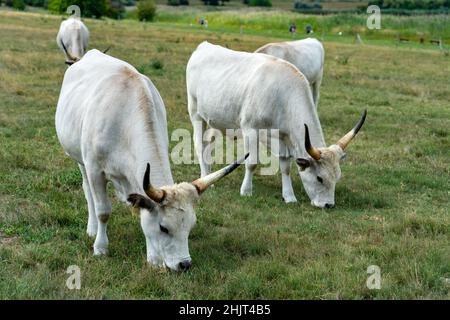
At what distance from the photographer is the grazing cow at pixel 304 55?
43.5 ft

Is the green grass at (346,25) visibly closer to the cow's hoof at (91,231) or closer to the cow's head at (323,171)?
the cow's head at (323,171)

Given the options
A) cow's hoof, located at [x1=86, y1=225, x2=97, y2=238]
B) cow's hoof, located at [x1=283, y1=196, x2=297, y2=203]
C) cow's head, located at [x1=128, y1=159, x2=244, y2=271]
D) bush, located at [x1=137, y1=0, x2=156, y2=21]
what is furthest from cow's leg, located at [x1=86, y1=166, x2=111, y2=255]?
bush, located at [x1=137, y1=0, x2=156, y2=21]

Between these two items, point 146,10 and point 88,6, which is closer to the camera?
point 88,6

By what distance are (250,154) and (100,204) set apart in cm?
336

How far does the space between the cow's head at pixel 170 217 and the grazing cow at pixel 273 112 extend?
2.53 metres

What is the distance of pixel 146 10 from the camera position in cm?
8038

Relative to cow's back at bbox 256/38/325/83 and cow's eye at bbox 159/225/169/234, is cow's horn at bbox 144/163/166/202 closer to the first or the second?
cow's eye at bbox 159/225/169/234

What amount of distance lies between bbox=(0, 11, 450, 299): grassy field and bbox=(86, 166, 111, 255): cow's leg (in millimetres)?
Result: 127

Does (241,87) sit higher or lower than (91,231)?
higher

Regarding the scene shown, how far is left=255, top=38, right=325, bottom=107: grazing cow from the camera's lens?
1326 cm

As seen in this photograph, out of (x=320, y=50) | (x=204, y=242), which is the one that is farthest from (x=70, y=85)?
(x=320, y=50)

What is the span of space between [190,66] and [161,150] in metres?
5.18

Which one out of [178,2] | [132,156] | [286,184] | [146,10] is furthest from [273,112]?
[178,2]

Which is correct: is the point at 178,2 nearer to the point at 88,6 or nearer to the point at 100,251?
the point at 88,6
